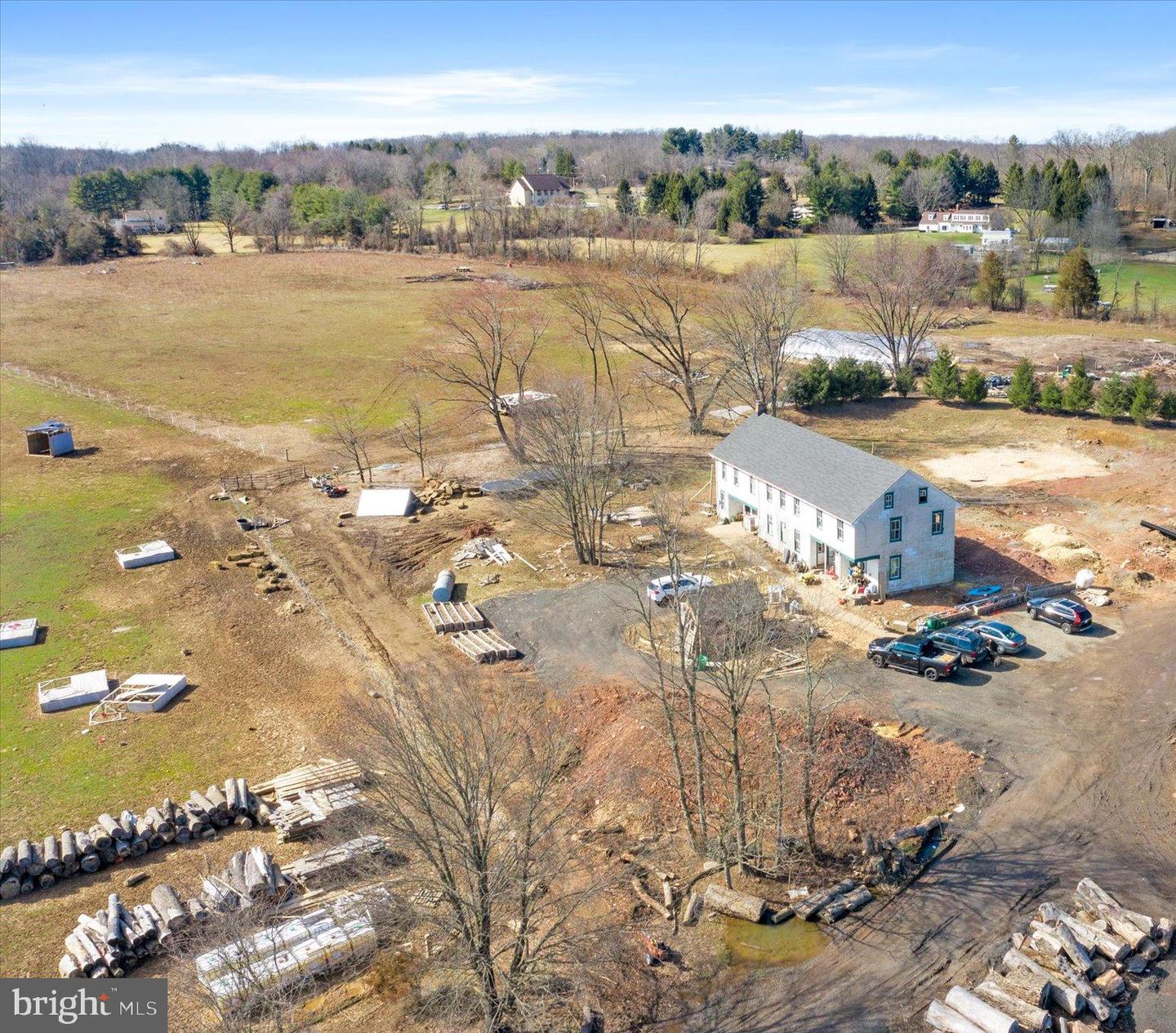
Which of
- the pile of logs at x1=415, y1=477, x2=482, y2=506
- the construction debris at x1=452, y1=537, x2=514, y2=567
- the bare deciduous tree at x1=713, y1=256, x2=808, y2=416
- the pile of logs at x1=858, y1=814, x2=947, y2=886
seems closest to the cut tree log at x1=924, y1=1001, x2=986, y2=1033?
the pile of logs at x1=858, y1=814, x2=947, y2=886

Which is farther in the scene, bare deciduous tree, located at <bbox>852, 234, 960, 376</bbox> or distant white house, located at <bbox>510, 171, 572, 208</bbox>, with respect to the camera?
distant white house, located at <bbox>510, 171, 572, 208</bbox>

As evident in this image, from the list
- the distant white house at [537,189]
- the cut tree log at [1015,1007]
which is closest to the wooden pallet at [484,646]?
the cut tree log at [1015,1007]

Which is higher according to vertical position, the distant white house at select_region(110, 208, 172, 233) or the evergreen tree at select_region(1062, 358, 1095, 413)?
the distant white house at select_region(110, 208, 172, 233)

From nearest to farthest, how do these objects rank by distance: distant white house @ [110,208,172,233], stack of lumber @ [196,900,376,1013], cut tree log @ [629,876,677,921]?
stack of lumber @ [196,900,376,1013] < cut tree log @ [629,876,677,921] < distant white house @ [110,208,172,233]

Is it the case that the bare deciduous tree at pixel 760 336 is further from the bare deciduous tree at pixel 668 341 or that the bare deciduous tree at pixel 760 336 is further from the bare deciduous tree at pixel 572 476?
the bare deciduous tree at pixel 572 476

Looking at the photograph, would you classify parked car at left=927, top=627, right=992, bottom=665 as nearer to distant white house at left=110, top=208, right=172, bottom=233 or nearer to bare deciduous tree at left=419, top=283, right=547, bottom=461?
bare deciduous tree at left=419, top=283, right=547, bottom=461

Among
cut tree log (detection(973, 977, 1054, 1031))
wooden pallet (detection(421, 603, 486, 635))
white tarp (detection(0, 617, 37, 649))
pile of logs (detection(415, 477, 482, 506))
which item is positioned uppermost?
pile of logs (detection(415, 477, 482, 506))
